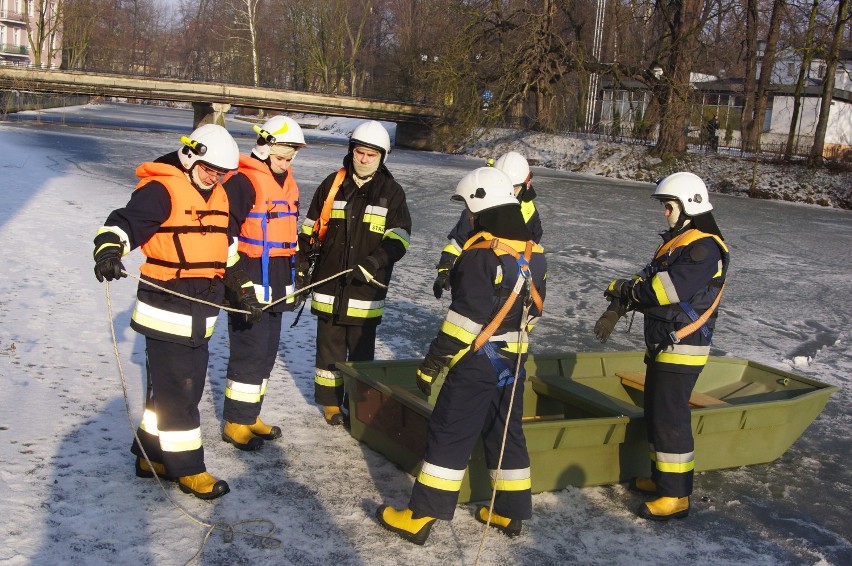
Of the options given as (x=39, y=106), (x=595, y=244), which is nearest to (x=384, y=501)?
(x=595, y=244)

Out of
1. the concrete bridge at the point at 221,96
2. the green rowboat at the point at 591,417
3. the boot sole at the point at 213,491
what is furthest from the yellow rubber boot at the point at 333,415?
the concrete bridge at the point at 221,96

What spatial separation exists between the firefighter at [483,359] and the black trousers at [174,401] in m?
1.05

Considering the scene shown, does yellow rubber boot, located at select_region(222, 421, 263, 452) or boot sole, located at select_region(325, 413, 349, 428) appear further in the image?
boot sole, located at select_region(325, 413, 349, 428)

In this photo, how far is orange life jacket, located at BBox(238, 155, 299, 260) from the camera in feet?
17.5

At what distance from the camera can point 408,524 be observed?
427cm

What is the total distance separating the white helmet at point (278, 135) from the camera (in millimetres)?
5383

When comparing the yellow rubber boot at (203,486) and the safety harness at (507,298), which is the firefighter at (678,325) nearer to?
the safety harness at (507,298)

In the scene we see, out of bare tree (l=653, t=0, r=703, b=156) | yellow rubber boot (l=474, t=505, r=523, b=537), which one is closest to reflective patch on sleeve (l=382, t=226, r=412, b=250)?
yellow rubber boot (l=474, t=505, r=523, b=537)

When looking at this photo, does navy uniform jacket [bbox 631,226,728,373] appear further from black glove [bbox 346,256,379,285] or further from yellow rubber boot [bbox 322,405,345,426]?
yellow rubber boot [bbox 322,405,345,426]

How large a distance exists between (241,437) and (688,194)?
297 cm

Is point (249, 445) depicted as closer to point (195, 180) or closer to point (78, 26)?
point (195, 180)

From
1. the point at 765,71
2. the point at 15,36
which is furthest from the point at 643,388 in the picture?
the point at 15,36

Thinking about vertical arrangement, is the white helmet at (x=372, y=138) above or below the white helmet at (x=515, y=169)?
above

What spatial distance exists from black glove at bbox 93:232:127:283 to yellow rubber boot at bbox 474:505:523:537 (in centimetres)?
218
